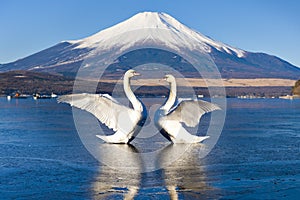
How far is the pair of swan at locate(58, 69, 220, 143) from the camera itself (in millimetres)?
20047

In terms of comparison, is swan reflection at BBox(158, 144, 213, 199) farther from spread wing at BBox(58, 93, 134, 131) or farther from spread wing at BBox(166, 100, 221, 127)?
spread wing at BBox(58, 93, 134, 131)

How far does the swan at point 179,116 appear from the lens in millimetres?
20203

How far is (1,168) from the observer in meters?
15.5

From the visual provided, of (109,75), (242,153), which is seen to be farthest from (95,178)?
(109,75)

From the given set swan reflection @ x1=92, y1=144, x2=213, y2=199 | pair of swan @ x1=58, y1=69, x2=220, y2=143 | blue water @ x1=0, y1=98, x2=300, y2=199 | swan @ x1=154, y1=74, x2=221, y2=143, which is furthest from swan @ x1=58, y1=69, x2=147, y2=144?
blue water @ x1=0, y1=98, x2=300, y2=199

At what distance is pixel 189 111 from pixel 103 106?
11.2ft

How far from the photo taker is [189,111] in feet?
66.9

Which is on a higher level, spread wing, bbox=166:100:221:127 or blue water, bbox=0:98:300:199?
spread wing, bbox=166:100:221:127

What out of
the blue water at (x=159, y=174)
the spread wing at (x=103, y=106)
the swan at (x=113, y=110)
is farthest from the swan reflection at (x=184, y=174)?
the spread wing at (x=103, y=106)

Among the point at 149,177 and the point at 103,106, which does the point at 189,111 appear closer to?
the point at 103,106

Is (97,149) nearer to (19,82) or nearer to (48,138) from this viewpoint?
(48,138)

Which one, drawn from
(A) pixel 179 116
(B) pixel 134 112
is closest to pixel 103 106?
(B) pixel 134 112

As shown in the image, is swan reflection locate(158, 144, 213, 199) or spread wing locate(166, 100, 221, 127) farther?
spread wing locate(166, 100, 221, 127)

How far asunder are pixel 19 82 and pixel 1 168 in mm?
126318
